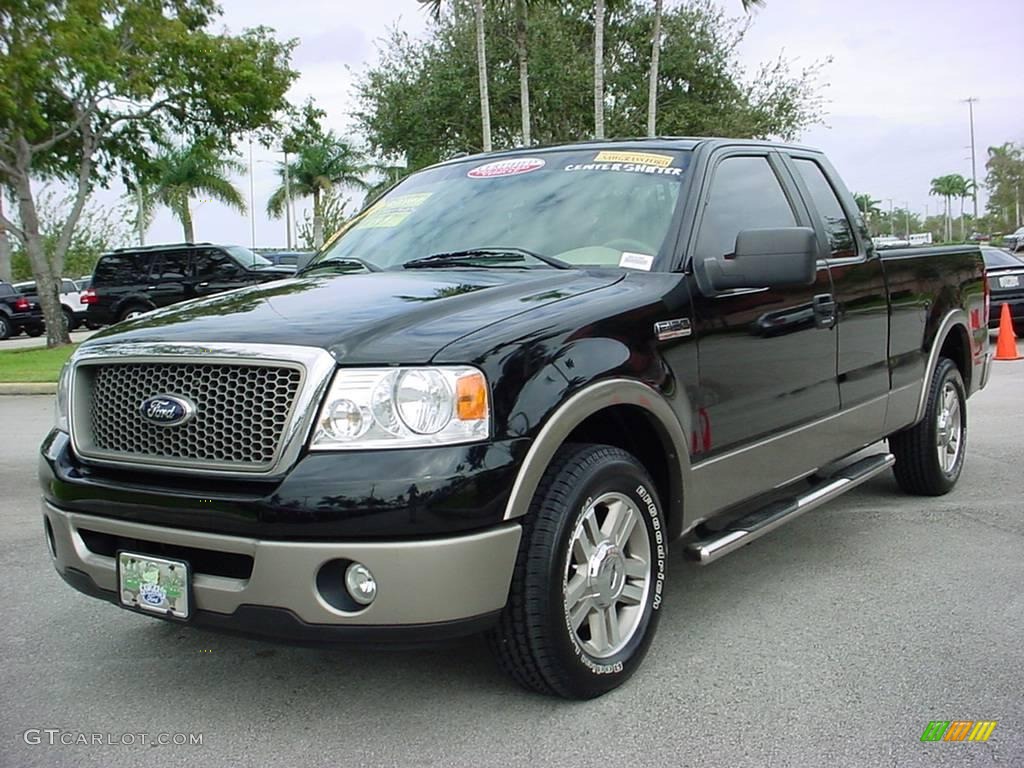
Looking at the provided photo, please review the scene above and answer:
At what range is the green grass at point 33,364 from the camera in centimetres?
1350

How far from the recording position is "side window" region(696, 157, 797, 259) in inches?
167

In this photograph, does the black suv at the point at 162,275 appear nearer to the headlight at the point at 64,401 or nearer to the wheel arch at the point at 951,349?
the wheel arch at the point at 951,349

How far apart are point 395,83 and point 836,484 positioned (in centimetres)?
2814

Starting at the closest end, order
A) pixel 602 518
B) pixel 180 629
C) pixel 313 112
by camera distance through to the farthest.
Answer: pixel 602 518 < pixel 180 629 < pixel 313 112

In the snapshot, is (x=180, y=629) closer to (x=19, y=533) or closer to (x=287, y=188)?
(x=19, y=533)

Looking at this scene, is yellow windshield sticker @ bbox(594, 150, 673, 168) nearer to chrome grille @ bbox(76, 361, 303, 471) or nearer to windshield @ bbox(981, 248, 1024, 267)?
chrome grille @ bbox(76, 361, 303, 471)

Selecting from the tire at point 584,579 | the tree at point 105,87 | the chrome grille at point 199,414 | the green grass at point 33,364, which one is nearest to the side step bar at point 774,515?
the tire at point 584,579

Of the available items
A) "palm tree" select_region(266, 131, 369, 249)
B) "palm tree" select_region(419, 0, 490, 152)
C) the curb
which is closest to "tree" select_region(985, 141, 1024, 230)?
"palm tree" select_region(266, 131, 369, 249)

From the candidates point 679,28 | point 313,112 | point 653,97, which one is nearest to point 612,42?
point 679,28

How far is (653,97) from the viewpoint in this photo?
2538 centimetres

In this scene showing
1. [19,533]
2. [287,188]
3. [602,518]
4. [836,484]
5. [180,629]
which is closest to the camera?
[602,518]

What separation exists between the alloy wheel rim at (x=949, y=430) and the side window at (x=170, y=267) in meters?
17.4

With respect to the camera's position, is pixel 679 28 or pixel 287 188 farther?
pixel 287 188

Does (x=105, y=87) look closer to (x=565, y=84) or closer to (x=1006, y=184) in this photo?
(x=565, y=84)
